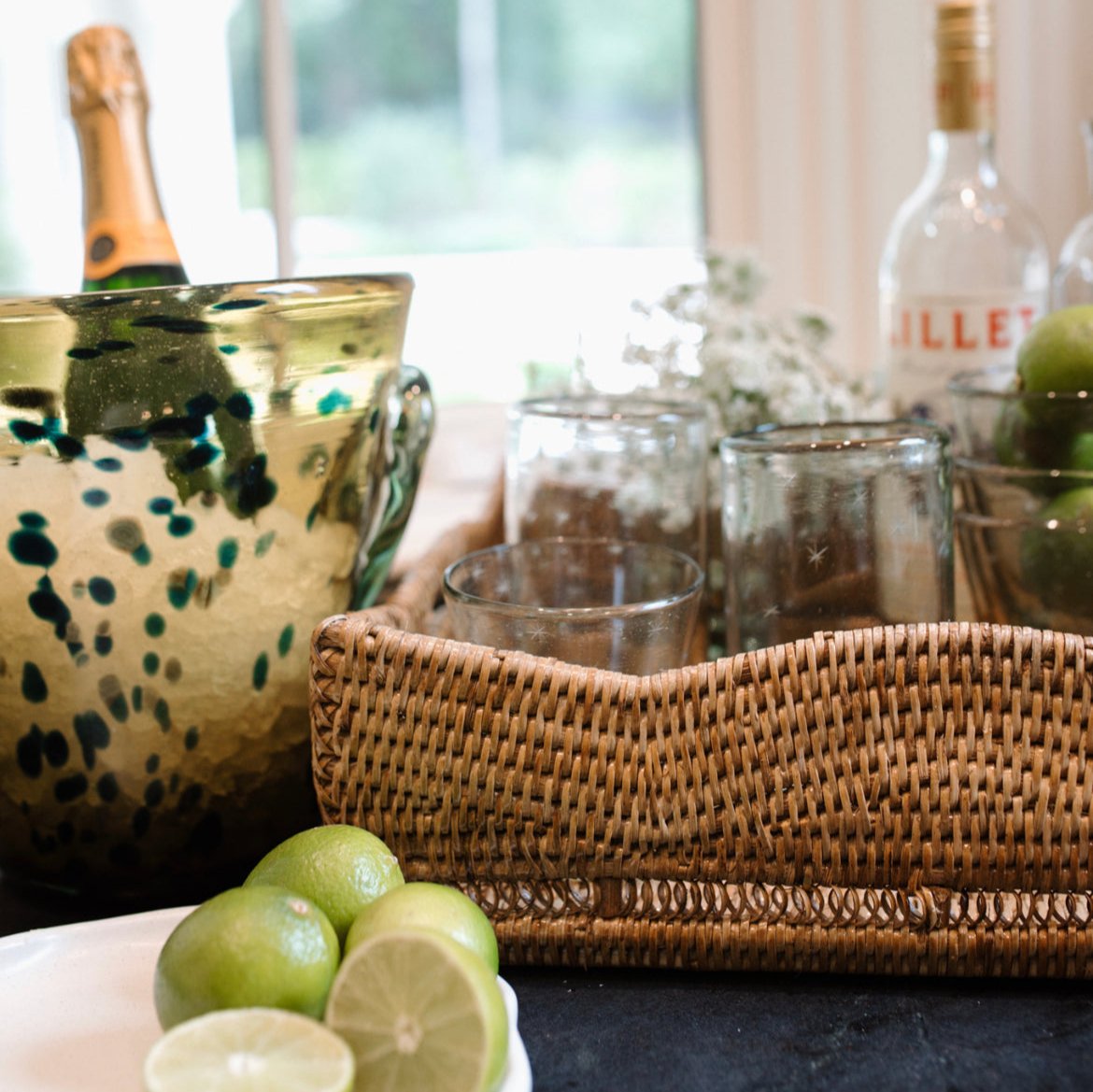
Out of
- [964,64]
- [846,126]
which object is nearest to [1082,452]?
[964,64]

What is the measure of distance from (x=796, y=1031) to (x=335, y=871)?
0.16m

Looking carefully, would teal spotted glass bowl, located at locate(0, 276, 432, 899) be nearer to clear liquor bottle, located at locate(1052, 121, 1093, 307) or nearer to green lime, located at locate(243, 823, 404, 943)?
green lime, located at locate(243, 823, 404, 943)

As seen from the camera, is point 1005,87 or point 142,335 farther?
point 1005,87

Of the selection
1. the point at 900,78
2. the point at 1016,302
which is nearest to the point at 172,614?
the point at 1016,302

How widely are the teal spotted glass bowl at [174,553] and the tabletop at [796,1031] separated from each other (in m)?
0.14

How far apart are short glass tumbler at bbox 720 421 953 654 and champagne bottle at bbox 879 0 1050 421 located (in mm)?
248

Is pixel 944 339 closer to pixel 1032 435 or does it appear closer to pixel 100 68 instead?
pixel 1032 435

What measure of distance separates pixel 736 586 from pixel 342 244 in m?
1.50

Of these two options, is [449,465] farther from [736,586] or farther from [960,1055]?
[960,1055]

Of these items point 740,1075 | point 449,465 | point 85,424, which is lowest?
point 740,1075

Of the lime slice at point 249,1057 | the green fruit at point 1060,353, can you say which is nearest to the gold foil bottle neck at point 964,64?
the green fruit at point 1060,353

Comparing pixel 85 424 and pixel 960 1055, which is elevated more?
pixel 85 424

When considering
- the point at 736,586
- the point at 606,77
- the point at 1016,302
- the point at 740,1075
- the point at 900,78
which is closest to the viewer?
the point at 740,1075

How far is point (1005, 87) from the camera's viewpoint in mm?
1238
